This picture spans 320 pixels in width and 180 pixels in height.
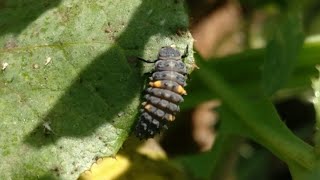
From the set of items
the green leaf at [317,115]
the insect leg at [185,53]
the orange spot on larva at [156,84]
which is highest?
the insect leg at [185,53]

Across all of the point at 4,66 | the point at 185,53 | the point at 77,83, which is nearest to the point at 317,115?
the point at 185,53

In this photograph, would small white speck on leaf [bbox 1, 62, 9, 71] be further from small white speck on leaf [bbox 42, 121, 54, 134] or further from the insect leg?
the insect leg

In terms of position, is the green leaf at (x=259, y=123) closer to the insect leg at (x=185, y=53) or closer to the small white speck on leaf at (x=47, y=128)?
the insect leg at (x=185, y=53)

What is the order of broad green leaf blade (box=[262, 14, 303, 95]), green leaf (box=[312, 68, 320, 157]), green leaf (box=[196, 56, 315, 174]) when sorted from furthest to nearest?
broad green leaf blade (box=[262, 14, 303, 95]) < green leaf (box=[196, 56, 315, 174]) < green leaf (box=[312, 68, 320, 157])

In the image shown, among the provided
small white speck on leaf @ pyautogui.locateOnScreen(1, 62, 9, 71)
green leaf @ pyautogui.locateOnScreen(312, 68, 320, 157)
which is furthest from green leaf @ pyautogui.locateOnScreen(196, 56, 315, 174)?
small white speck on leaf @ pyautogui.locateOnScreen(1, 62, 9, 71)

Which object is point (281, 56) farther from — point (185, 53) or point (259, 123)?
point (185, 53)

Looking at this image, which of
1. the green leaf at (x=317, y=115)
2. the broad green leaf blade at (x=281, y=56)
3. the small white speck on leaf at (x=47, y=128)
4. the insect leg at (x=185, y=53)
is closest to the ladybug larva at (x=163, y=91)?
the insect leg at (x=185, y=53)
